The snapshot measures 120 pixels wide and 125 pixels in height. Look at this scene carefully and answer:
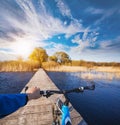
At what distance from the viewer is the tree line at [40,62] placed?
101ft

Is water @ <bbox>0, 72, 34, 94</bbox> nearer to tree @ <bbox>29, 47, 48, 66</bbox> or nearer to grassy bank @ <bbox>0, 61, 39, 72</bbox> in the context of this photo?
grassy bank @ <bbox>0, 61, 39, 72</bbox>

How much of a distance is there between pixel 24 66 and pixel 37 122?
28580mm

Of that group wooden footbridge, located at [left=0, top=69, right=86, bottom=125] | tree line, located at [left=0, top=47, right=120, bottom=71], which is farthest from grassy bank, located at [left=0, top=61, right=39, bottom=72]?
wooden footbridge, located at [left=0, top=69, right=86, bottom=125]

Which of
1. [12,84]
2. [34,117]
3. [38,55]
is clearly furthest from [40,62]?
[34,117]

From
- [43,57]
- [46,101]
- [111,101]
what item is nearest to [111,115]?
[111,101]

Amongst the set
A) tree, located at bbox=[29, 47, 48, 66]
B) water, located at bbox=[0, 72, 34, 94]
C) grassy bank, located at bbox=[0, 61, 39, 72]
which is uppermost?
tree, located at bbox=[29, 47, 48, 66]

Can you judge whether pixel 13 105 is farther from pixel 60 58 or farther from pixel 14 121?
pixel 60 58

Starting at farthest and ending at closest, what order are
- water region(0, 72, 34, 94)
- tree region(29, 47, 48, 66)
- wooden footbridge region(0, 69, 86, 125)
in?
tree region(29, 47, 48, 66)
water region(0, 72, 34, 94)
wooden footbridge region(0, 69, 86, 125)

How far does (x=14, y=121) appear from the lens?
4926 mm

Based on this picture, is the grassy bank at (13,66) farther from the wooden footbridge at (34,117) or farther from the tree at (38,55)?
the wooden footbridge at (34,117)

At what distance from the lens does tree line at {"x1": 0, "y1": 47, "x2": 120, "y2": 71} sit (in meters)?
30.9

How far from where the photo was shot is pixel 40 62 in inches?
1944

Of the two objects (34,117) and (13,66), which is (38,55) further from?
(34,117)

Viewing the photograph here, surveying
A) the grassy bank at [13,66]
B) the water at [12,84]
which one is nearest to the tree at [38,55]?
the grassy bank at [13,66]
